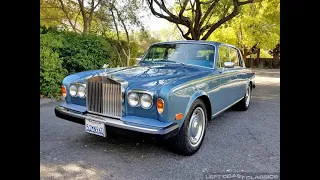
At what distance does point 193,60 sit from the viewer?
4262 millimetres

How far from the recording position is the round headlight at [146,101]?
2930 mm

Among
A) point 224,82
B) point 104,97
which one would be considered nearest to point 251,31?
point 224,82

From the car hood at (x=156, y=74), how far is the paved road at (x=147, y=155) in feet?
2.32

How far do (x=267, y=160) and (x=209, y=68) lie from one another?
162 cm

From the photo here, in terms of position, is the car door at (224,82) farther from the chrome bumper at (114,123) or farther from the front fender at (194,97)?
the chrome bumper at (114,123)

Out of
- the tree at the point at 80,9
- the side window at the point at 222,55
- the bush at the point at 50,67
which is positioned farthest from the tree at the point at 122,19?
the side window at the point at 222,55

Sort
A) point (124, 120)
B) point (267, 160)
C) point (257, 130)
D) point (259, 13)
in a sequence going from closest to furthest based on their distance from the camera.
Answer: point (124, 120) < point (267, 160) < point (257, 130) < point (259, 13)

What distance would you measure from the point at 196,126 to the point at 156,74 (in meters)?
0.89

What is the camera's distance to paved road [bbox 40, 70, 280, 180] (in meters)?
2.87

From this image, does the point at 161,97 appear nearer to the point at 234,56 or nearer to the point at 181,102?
the point at 181,102

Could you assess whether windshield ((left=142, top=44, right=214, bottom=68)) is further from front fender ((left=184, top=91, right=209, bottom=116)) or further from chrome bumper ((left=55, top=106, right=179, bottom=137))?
chrome bumper ((left=55, top=106, right=179, bottom=137))
